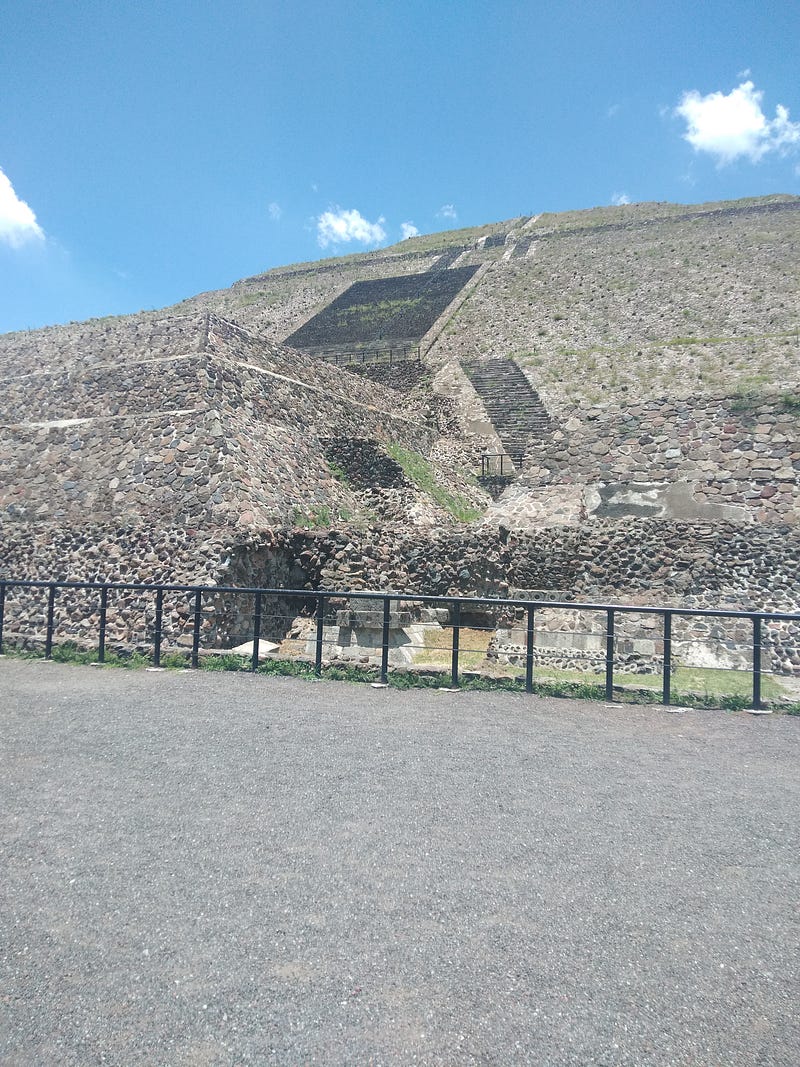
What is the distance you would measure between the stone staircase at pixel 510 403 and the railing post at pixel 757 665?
14811 mm

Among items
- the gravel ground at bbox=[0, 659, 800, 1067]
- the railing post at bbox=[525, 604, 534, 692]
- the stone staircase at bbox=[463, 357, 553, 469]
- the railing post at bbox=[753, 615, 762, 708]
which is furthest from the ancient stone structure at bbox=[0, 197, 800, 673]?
the gravel ground at bbox=[0, 659, 800, 1067]

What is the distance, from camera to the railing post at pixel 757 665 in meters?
7.13

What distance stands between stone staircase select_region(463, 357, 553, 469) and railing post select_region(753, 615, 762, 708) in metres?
14.8

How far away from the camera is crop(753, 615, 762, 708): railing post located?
7.13m

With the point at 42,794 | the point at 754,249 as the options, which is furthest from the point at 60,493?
the point at 754,249

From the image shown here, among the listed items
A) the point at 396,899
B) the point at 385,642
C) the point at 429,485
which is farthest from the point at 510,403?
the point at 396,899

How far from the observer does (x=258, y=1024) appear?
2428 millimetres

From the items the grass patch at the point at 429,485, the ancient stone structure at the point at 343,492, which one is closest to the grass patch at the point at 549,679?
the ancient stone structure at the point at 343,492

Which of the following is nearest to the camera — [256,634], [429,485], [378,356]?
[256,634]

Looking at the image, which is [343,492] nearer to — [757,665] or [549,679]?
[549,679]

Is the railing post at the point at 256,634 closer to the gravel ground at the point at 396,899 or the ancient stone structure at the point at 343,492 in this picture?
the ancient stone structure at the point at 343,492

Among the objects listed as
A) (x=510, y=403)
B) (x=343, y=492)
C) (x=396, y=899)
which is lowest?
(x=396, y=899)

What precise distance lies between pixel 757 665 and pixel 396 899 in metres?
5.44

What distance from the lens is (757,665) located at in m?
7.22
